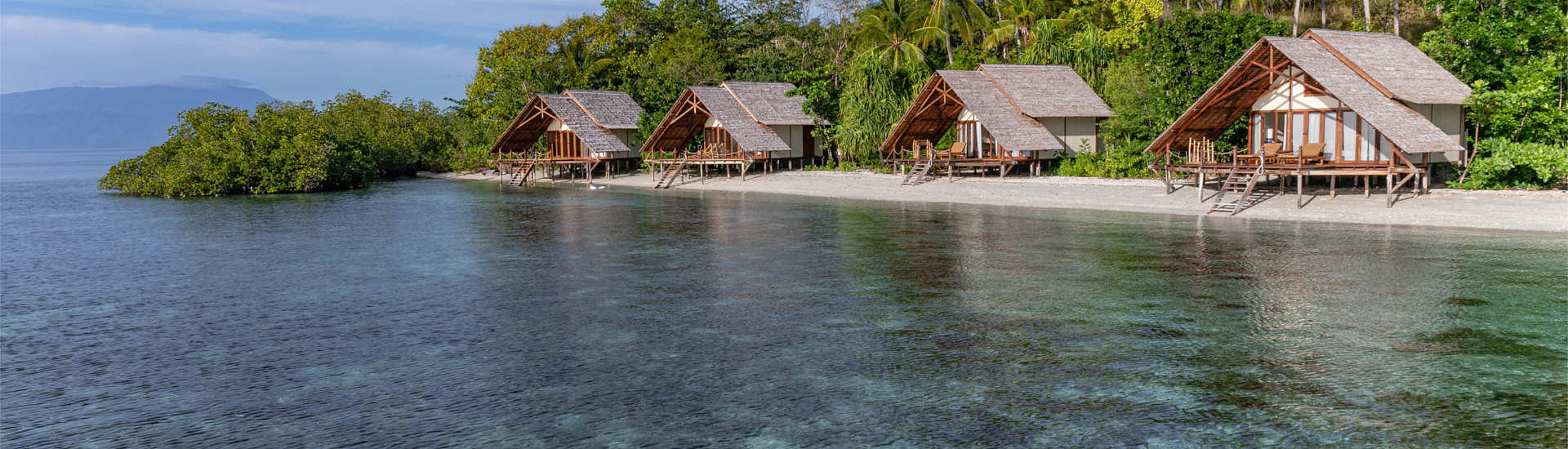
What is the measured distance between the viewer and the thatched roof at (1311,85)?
24.2 metres

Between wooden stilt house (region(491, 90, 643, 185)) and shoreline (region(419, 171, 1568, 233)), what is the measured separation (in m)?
8.43

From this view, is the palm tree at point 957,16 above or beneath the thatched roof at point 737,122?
above

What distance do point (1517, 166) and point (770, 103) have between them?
27.6 m

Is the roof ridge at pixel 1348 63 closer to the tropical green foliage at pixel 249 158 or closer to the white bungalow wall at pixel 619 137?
the white bungalow wall at pixel 619 137

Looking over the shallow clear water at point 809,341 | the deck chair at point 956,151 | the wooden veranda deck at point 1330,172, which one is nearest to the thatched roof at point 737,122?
the deck chair at point 956,151

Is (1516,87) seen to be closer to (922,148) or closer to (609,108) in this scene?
(922,148)

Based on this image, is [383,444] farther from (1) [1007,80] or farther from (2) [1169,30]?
(1) [1007,80]

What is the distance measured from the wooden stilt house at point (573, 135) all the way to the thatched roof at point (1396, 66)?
2947 centimetres

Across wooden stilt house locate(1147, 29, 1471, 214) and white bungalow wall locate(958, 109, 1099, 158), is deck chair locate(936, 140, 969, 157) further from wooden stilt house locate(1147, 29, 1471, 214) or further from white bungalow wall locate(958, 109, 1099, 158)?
wooden stilt house locate(1147, 29, 1471, 214)

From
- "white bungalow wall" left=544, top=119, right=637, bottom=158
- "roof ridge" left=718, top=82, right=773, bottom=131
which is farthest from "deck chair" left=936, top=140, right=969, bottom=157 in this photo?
"white bungalow wall" left=544, top=119, right=637, bottom=158

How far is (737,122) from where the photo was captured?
44.8 m

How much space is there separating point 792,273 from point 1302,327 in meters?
6.89

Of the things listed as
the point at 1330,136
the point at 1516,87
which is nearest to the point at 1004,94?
the point at 1330,136

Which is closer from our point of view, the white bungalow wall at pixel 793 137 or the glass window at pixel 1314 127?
the glass window at pixel 1314 127
